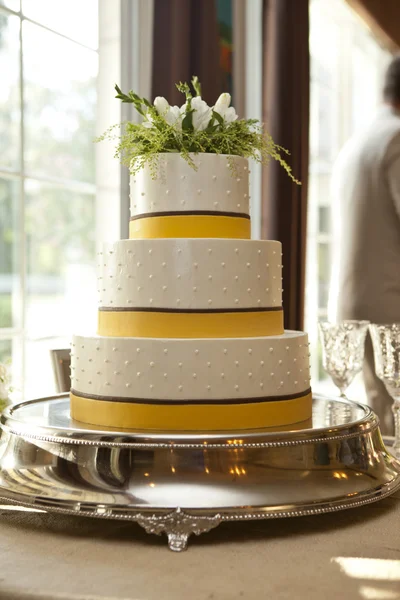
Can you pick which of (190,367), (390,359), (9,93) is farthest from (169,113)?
(9,93)

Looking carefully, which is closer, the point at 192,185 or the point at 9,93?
the point at 192,185

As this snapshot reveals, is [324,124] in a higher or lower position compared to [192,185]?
higher

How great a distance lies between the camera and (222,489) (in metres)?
1.18

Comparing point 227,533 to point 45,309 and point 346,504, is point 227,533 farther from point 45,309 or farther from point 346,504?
point 45,309

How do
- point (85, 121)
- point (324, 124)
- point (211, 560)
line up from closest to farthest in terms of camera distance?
point (211, 560) < point (85, 121) < point (324, 124)

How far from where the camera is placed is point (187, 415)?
136 centimetres

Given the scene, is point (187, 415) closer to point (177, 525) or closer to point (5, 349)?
point (177, 525)

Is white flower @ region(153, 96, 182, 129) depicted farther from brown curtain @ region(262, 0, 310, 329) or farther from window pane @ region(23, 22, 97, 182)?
brown curtain @ region(262, 0, 310, 329)

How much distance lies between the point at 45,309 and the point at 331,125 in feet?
9.86

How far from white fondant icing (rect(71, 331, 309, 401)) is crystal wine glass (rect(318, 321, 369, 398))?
0.43 meters

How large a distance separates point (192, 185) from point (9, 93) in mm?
1305

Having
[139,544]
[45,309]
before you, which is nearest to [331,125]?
[45,309]

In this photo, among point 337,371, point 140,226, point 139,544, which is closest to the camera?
point 139,544

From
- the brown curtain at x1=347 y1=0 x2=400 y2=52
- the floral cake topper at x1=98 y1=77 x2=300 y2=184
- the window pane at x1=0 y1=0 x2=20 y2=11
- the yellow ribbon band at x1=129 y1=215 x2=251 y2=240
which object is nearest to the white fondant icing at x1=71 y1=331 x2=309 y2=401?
the yellow ribbon band at x1=129 y1=215 x2=251 y2=240
